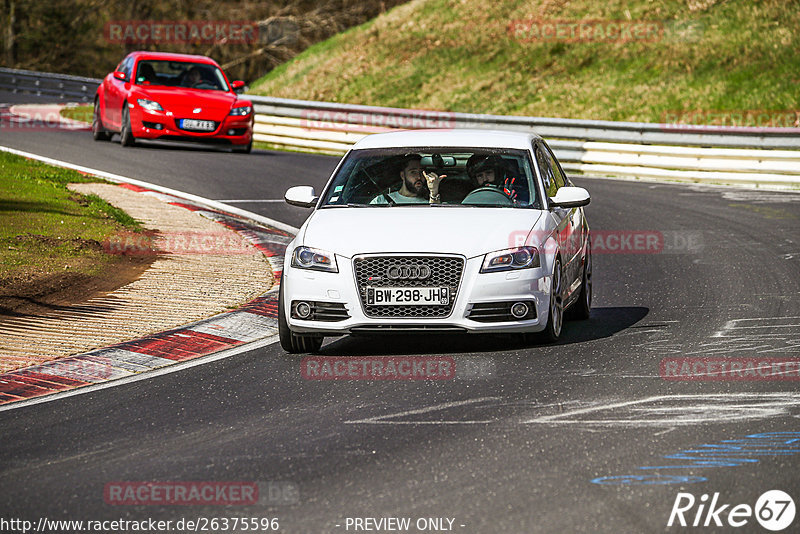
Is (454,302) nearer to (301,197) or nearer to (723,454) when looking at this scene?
(301,197)

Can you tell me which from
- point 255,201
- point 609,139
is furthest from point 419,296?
point 609,139

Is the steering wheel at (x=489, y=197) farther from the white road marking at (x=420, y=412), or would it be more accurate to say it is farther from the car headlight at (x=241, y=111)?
the car headlight at (x=241, y=111)

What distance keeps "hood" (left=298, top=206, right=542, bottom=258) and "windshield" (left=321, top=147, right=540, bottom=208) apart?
232mm

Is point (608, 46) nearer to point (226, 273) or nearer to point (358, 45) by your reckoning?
point (358, 45)

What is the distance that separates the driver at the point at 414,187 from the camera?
9.73 metres

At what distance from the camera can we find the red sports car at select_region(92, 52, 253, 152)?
22.8 metres

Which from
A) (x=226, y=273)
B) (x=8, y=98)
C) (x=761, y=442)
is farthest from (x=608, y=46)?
(x=761, y=442)

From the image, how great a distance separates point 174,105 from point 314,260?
47.8ft

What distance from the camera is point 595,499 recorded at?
5.48m

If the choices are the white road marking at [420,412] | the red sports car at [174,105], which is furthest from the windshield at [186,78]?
the white road marking at [420,412]

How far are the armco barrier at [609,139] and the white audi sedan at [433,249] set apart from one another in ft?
40.6
